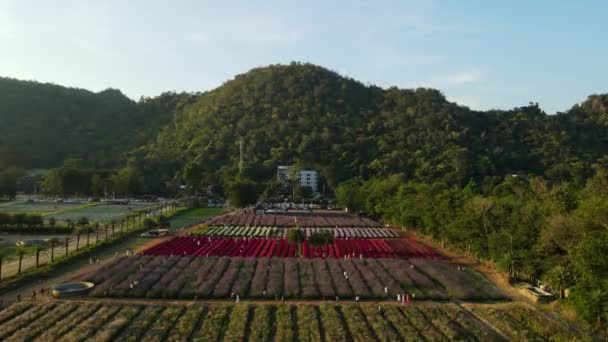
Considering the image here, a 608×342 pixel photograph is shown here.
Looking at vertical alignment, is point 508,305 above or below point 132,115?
below

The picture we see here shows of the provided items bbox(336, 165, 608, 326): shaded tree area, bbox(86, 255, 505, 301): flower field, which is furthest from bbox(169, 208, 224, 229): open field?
bbox(336, 165, 608, 326): shaded tree area

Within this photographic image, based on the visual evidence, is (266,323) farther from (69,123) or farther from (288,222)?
(69,123)

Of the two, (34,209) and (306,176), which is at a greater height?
(306,176)

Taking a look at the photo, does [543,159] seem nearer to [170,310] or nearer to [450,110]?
[450,110]

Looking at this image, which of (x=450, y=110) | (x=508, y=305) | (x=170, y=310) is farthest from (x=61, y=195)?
(x=450, y=110)

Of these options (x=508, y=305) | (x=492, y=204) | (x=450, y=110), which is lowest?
(x=508, y=305)

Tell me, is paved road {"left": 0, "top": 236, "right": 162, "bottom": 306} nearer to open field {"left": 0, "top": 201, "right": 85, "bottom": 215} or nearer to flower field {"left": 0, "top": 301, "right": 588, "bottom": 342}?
flower field {"left": 0, "top": 301, "right": 588, "bottom": 342}

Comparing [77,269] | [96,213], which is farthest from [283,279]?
[96,213]
